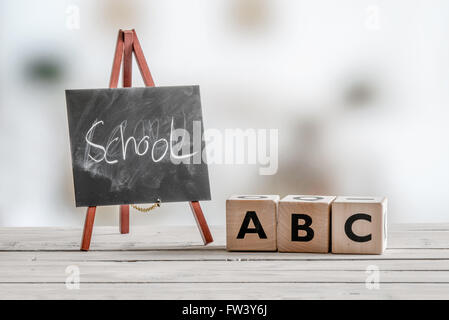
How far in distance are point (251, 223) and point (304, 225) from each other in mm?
152

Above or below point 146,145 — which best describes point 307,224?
below

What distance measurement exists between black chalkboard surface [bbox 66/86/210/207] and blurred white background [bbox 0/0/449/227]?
502 millimetres

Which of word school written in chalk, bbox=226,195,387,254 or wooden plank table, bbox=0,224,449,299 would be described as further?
word school written in chalk, bbox=226,195,387,254

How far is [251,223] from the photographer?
1859 mm

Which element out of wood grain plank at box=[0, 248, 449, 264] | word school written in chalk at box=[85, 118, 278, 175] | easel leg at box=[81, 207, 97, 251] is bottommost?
wood grain plank at box=[0, 248, 449, 264]

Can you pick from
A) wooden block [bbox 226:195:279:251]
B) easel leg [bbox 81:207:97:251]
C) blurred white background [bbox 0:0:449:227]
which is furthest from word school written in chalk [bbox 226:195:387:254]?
blurred white background [bbox 0:0:449:227]

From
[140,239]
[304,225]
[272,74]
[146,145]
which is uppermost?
[272,74]

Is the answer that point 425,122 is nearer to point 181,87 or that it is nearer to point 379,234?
point 379,234

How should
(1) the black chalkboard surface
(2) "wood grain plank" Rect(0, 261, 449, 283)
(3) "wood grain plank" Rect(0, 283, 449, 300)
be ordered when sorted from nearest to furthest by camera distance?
1. (3) "wood grain plank" Rect(0, 283, 449, 300)
2. (2) "wood grain plank" Rect(0, 261, 449, 283)
3. (1) the black chalkboard surface

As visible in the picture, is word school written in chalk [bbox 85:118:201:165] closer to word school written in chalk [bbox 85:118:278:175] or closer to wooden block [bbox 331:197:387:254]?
word school written in chalk [bbox 85:118:278:175]

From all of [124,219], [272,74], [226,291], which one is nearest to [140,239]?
[124,219]

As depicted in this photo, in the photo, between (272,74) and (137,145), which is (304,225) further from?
(272,74)

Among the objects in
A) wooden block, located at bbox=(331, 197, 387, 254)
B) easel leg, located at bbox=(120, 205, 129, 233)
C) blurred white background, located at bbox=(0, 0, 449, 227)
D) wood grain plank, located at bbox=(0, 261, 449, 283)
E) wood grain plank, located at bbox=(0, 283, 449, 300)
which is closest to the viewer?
wood grain plank, located at bbox=(0, 283, 449, 300)

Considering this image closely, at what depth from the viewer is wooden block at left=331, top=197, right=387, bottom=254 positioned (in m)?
1.79
